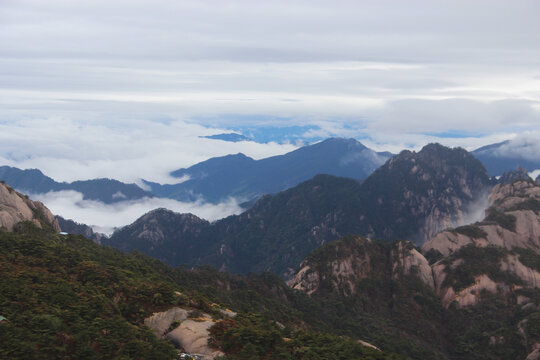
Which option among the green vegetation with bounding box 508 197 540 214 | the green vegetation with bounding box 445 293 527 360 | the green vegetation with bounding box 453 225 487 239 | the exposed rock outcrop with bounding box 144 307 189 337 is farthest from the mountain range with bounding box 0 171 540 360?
the green vegetation with bounding box 508 197 540 214

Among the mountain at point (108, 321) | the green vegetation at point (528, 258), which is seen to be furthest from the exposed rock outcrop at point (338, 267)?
the mountain at point (108, 321)

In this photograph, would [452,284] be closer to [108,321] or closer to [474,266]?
[474,266]

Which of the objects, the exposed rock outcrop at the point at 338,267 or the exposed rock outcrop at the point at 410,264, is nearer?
the exposed rock outcrop at the point at 338,267

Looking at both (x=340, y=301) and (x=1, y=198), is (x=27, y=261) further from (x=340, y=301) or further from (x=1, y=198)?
(x=340, y=301)

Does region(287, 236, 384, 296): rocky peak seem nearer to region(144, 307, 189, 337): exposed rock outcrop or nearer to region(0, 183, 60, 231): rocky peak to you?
region(0, 183, 60, 231): rocky peak

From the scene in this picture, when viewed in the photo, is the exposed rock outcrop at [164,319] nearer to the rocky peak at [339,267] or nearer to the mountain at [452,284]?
the mountain at [452,284]

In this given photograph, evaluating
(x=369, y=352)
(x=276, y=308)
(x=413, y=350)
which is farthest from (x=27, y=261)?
(x=413, y=350)
